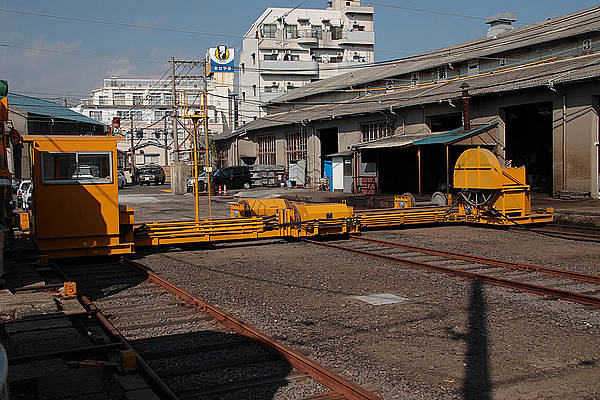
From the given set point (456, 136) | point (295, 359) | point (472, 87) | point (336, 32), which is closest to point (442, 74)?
point (472, 87)

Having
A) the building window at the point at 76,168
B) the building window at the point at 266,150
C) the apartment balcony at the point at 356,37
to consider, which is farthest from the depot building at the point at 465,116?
the apartment balcony at the point at 356,37

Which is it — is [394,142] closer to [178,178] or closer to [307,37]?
[178,178]

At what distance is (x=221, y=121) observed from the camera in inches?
3597

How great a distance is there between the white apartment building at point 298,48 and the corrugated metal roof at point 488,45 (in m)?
30.2

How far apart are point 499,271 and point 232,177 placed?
35.0 m

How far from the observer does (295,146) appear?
45.6 metres

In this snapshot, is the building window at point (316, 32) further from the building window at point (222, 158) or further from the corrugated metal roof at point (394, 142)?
the corrugated metal roof at point (394, 142)

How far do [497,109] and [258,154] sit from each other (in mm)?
28486

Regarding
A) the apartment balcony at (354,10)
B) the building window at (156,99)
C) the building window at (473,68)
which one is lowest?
the building window at (473,68)

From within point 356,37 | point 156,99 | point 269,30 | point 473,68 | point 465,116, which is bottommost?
point 465,116

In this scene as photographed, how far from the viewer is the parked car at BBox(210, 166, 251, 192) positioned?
142ft

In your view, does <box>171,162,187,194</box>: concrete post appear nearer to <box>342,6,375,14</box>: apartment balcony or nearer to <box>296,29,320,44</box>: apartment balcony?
<box>296,29,320,44</box>: apartment balcony

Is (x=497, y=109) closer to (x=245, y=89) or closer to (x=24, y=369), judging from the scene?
(x=24, y=369)

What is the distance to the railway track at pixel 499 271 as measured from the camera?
318 inches
